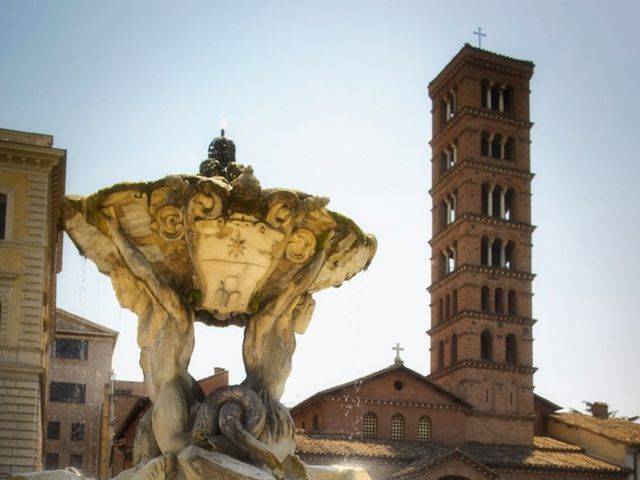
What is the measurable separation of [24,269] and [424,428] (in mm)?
25771

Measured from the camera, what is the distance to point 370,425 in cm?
5116

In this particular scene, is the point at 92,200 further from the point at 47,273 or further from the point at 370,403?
the point at 370,403

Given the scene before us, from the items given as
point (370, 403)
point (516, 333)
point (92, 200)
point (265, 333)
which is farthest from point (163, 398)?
point (516, 333)

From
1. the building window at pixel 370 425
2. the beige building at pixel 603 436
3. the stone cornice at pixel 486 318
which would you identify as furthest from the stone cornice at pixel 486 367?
the building window at pixel 370 425

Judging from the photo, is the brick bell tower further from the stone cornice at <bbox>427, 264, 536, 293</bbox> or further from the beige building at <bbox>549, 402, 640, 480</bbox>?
the beige building at <bbox>549, 402, 640, 480</bbox>

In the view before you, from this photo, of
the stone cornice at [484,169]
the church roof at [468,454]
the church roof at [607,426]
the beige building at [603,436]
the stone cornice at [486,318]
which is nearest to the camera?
the church roof at [468,454]

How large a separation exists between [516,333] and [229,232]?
52959 millimetres

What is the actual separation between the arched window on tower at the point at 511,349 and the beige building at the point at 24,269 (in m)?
30.2

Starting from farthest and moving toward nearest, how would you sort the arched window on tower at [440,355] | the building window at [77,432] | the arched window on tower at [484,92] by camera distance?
the arched window on tower at [484,92] → the arched window on tower at [440,355] → the building window at [77,432]

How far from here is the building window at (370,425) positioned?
5059cm

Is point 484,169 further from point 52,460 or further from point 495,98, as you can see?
point 52,460

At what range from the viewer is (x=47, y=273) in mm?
32844

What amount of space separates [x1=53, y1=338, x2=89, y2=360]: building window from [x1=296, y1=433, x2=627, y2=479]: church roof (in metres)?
15.5

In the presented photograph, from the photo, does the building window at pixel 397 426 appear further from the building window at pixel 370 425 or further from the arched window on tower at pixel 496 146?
the arched window on tower at pixel 496 146
